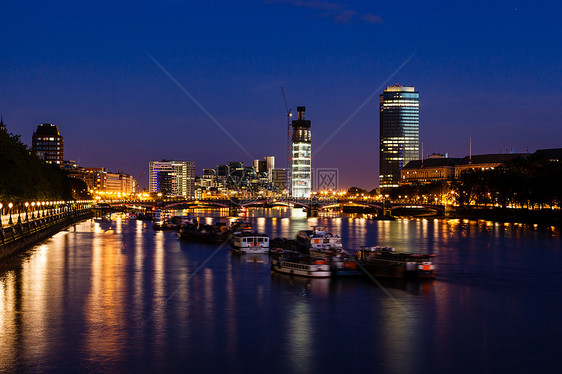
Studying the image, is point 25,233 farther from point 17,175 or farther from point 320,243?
point 320,243

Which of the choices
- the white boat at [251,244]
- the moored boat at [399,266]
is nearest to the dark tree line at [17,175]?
the white boat at [251,244]

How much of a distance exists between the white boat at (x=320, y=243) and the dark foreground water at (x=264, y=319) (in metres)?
6.05

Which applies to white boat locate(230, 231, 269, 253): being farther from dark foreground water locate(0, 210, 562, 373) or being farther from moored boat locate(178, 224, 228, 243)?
moored boat locate(178, 224, 228, 243)

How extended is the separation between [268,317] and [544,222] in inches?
4477

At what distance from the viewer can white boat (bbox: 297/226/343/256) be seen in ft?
216

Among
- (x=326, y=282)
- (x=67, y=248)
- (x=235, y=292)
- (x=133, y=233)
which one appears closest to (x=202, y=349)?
(x=235, y=292)

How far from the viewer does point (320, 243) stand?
7225 centimetres

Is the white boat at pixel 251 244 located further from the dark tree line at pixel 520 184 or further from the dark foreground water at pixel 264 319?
the dark tree line at pixel 520 184

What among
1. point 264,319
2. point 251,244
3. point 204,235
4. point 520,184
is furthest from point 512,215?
point 264,319

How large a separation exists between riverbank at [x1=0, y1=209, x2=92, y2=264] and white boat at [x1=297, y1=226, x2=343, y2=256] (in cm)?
3051

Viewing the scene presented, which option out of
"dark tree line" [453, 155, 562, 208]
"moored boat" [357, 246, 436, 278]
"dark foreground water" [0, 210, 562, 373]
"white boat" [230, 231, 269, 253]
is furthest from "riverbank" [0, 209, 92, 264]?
"dark tree line" [453, 155, 562, 208]

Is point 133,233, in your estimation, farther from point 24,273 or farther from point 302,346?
point 302,346

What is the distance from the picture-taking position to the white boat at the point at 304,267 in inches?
2175

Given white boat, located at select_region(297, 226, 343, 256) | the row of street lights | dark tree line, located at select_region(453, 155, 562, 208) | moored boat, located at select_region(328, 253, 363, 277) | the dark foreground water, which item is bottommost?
the dark foreground water
